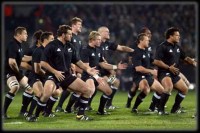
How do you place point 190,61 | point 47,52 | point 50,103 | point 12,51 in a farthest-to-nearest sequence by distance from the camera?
1. point 190,61
2. point 50,103
3. point 12,51
4. point 47,52

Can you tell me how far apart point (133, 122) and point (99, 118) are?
123cm

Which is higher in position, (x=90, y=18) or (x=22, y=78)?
(x=90, y=18)

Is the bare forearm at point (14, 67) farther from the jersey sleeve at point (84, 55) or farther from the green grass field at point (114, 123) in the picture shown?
the jersey sleeve at point (84, 55)

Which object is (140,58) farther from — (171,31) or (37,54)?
(37,54)

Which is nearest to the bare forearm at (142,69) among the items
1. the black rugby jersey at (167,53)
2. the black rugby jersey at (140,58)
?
the black rugby jersey at (140,58)

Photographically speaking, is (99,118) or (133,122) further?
(99,118)

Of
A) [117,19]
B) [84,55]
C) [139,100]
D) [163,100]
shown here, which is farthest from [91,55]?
[117,19]

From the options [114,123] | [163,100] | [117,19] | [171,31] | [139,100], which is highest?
[117,19]

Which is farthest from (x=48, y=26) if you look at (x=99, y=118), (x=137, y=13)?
(x=99, y=118)

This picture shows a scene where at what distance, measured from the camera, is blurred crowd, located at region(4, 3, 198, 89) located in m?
27.9

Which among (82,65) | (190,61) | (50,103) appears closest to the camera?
(82,65)

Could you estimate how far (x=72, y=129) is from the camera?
1212cm

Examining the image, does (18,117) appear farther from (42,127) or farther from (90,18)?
(90,18)

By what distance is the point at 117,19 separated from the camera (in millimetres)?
30391
